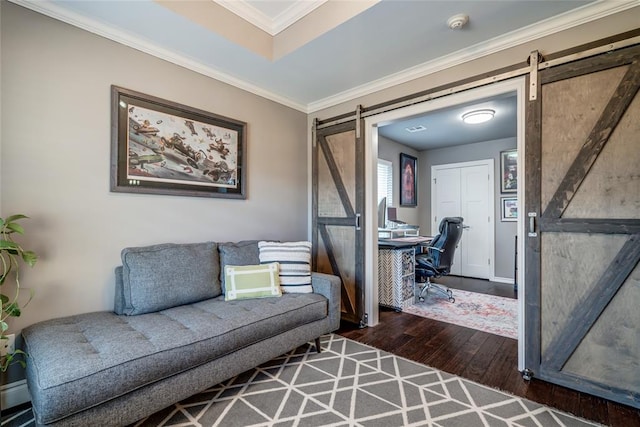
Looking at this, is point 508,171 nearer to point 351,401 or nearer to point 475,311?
point 475,311

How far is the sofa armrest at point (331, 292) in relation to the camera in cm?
241

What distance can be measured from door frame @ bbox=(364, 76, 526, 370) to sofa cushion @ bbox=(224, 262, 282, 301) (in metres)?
1.13

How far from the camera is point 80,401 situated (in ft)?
3.89

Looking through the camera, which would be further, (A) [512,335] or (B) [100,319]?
(A) [512,335]

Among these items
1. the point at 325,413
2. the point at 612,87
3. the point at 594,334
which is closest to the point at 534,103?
the point at 612,87

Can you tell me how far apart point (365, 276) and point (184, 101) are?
242 cm

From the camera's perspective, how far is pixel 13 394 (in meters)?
1.71

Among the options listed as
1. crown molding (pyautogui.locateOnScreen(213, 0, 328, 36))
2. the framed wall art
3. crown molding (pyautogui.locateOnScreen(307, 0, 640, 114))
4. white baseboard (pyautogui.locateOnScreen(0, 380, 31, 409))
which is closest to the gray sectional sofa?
white baseboard (pyautogui.locateOnScreen(0, 380, 31, 409))

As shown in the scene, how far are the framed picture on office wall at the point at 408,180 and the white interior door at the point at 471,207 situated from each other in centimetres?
43

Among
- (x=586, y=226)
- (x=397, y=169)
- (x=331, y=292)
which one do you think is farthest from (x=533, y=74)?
(x=397, y=169)

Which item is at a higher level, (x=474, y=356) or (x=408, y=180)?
(x=408, y=180)

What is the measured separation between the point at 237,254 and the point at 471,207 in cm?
471

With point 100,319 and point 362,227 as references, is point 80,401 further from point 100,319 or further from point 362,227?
point 362,227

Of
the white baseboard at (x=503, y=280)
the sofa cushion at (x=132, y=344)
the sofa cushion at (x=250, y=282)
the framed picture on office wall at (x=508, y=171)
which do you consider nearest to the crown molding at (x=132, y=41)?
the sofa cushion at (x=250, y=282)
